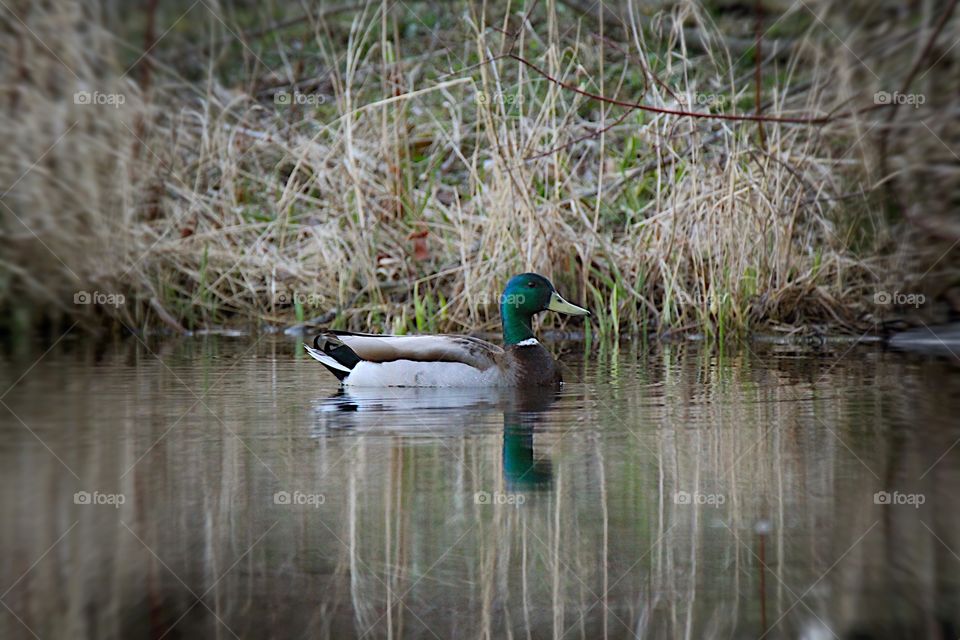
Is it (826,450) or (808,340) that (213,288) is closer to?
(808,340)

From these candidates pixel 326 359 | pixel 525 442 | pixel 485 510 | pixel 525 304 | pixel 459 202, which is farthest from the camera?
pixel 459 202

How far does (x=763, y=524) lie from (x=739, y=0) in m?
10.8

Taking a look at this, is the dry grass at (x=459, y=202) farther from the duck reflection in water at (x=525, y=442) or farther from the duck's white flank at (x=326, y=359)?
the duck reflection in water at (x=525, y=442)

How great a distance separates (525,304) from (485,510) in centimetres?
419

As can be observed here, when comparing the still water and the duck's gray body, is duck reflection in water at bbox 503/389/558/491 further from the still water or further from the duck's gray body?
the duck's gray body

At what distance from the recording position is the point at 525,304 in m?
9.27

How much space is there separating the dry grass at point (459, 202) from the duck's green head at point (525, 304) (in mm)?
1248

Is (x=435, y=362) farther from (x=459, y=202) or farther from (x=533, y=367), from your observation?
(x=459, y=202)

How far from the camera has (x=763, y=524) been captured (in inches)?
193

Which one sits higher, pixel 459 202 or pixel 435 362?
pixel 459 202

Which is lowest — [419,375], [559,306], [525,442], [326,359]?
[525,442]

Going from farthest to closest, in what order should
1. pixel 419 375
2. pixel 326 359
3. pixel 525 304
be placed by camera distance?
1. pixel 525 304
2. pixel 326 359
3. pixel 419 375

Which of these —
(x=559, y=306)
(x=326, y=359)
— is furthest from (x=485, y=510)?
(x=559, y=306)

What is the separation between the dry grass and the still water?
2.43 metres
